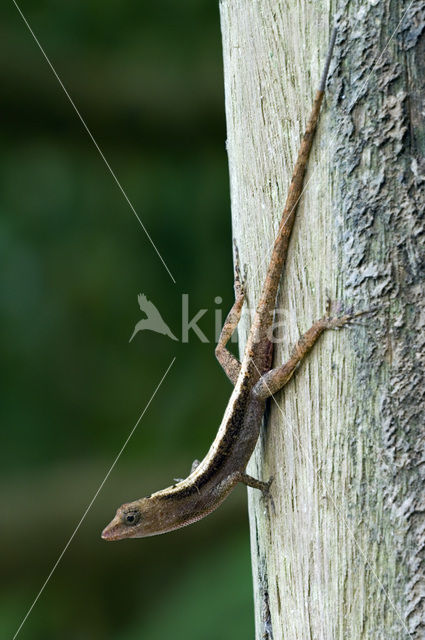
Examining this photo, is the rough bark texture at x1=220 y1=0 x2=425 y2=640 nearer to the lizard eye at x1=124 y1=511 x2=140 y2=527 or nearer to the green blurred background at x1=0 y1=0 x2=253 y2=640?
the lizard eye at x1=124 y1=511 x2=140 y2=527

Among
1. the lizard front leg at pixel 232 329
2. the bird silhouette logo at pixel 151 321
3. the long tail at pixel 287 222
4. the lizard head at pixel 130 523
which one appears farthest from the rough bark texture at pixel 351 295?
the bird silhouette logo at pixel 151 321

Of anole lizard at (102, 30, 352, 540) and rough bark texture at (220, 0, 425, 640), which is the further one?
anole lizard at (102, 30, 352, 540)

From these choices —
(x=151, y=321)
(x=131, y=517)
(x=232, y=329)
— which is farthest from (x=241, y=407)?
(x=151, y=321)

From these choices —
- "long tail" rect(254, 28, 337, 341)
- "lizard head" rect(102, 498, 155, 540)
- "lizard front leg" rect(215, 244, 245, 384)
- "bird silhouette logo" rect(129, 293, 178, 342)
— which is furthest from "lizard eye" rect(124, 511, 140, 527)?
"bird silhouette logo" rect(129, 293, 178, 342)

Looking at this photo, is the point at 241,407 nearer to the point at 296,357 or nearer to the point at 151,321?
the point at 296,357

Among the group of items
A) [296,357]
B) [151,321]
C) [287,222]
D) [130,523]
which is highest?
[151,321]

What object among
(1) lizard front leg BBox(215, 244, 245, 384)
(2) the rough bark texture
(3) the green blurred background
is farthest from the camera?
(3) the green blurred background

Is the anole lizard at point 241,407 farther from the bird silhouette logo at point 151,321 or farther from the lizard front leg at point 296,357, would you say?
the bird silhouette logo at point 151,321
